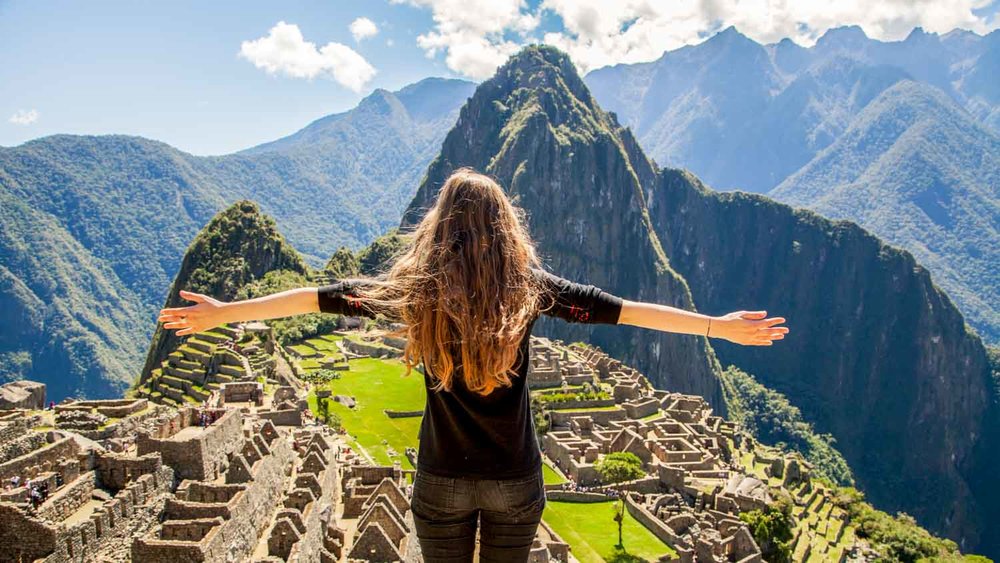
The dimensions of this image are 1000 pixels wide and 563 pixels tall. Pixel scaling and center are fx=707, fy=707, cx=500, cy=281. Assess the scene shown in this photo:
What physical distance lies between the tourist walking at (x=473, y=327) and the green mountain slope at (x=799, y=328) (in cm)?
12440

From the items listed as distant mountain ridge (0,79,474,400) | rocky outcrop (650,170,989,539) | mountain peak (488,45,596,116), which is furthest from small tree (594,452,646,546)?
mountain peak (488,45,596,116)

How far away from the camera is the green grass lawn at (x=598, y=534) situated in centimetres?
2366

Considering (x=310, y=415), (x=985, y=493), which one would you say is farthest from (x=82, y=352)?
(x=985, y=493)

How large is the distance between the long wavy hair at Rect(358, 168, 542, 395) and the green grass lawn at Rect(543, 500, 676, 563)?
20.6 meters

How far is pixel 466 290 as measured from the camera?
376 cm

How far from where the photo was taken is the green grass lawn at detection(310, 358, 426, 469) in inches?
1161

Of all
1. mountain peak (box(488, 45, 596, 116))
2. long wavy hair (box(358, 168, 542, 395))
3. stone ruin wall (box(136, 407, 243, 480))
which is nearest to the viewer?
long wavy hair (box(358, 168, 542, 395))

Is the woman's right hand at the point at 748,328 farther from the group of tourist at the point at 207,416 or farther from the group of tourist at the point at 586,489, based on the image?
the group of tourist at the point at 586,489

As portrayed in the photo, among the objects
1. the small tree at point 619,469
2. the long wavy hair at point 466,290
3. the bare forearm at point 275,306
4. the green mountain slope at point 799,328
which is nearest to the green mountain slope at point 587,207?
the green mountain slope at point 799,328

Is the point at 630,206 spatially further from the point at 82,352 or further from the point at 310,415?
the point at 310,415

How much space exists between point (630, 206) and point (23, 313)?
119 metres

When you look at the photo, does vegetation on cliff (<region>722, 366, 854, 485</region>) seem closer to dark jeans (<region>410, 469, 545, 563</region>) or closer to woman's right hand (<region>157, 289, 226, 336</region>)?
dark jeans (<region>410, 469, 545, 563</region>)

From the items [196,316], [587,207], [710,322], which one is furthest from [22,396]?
[587,207]

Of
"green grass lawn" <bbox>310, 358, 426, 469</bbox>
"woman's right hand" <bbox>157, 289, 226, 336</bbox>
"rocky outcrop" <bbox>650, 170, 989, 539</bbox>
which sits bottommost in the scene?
"rocky outcrop" <bbox>650, 170, 989, 539</bbox>
